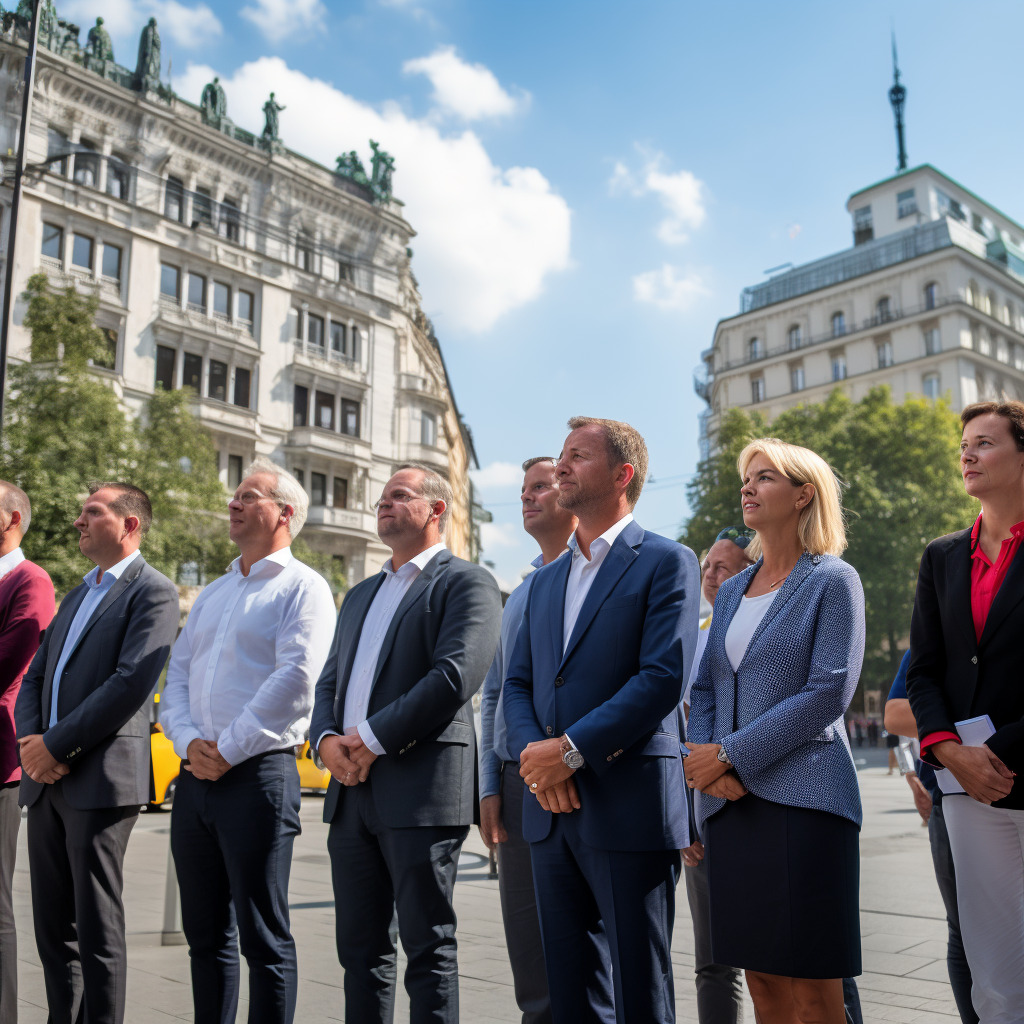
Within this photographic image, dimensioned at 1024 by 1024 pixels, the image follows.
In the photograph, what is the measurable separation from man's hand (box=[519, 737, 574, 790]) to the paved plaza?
2263 millimetres

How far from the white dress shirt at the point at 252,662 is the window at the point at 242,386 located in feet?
126

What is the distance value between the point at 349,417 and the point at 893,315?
34.7 m

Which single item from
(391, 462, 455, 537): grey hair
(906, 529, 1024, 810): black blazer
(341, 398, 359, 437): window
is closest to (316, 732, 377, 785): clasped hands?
(391, 462, 455, 537): grey hair

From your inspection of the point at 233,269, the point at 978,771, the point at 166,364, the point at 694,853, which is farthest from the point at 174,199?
the point at 978,771

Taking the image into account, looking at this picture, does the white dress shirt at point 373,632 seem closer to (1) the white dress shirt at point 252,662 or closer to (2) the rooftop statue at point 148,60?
(1) the white dress shirt at point 252,662

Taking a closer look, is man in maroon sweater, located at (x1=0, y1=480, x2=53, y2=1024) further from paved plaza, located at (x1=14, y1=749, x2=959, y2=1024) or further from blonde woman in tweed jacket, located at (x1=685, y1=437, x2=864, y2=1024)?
blonde woman in tweed jacket, located at (x1=685, y1=437, x2=864, y2=1024)

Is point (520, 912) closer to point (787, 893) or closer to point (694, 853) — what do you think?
point (694, 853)

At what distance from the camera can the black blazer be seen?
3.13 metres

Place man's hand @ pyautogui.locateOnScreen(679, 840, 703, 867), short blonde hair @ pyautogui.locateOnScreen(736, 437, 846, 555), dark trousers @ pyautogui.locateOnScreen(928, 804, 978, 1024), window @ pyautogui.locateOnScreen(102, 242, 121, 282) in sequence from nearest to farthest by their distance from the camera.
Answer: short blonde hair @ pyautogui.locateOnScreen(736, 437, 846, 555) < man's hand @ pyautogui.locateOnScreen(679, 840, 703, 867) < dark trousers @ pyautogui.locateOnScreen(928, 804, 978, 1024) < window @ pyautogui.locateOnScreen(102, 242, 121, 282)

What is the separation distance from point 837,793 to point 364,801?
176cm

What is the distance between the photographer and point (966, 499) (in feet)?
136

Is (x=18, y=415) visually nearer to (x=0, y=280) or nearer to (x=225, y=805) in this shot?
(x=0, y=280)

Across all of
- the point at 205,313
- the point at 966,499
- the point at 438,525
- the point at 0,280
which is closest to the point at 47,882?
the point at 438,525

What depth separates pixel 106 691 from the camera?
426cm
